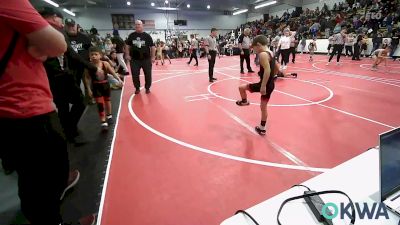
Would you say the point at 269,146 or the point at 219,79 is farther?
the point at 219,79

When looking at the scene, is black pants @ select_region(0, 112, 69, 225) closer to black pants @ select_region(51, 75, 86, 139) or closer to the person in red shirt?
the person in red shirt

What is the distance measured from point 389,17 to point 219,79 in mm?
13777

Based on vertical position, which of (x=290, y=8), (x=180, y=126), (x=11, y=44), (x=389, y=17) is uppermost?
(x=290, y=8)

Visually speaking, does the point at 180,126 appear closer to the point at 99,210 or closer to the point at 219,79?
the point at 99,210

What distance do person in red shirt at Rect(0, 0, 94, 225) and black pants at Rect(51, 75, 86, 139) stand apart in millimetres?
2178

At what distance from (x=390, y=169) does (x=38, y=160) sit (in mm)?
1961

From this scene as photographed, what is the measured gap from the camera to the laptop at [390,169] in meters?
1.07

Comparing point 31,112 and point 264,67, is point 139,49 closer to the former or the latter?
point 264,67

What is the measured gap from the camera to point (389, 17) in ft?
49.5

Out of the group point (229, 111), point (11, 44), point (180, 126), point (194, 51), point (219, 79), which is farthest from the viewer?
point (194, 51)

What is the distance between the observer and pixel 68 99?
368cm

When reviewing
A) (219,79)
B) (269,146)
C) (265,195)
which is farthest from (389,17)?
(265,195)

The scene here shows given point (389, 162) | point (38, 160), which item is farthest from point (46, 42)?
point (389, 162)

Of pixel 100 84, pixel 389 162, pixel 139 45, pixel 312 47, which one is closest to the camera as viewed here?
pixel 389 162
